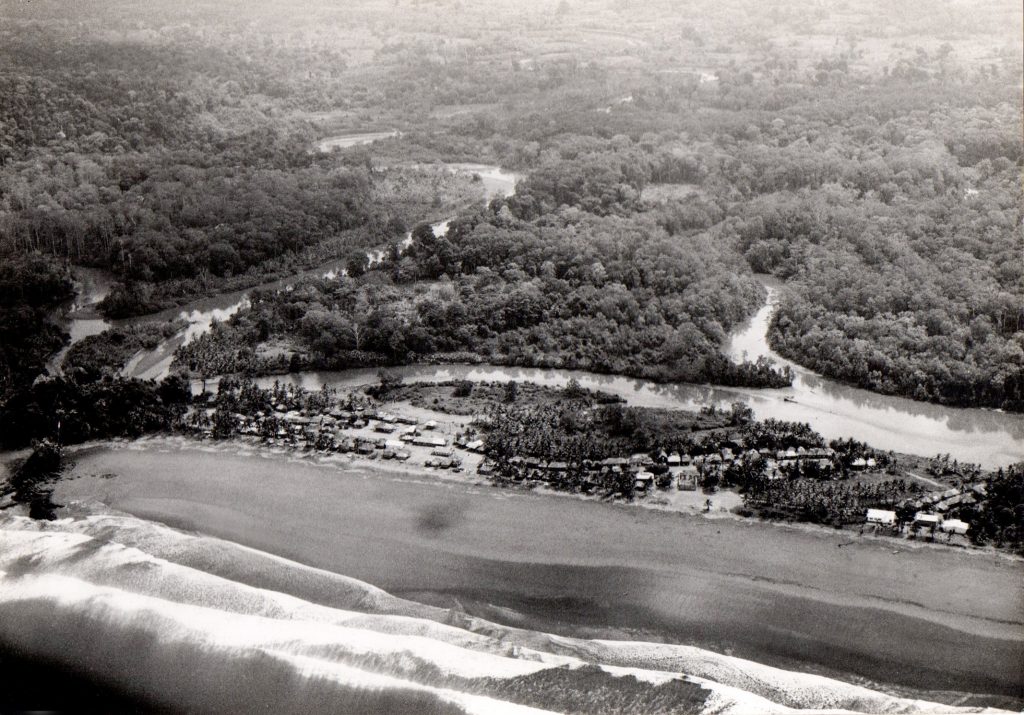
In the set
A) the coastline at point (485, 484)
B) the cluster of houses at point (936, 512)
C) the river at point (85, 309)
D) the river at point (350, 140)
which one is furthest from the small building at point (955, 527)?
the river at point (350, 140)

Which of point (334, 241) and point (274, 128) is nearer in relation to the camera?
point (334, 241)

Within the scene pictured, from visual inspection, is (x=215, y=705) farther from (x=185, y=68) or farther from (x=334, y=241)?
(x=185, y=68)

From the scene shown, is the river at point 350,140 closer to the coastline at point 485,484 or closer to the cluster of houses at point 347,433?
the cluster of houses at point 347,433

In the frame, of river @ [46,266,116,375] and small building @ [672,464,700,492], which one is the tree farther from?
river @ [46,266,116,375]

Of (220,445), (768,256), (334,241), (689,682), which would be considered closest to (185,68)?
(334,241)

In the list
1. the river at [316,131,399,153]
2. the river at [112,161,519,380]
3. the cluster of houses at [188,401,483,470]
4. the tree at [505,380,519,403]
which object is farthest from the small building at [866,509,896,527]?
the river at [316,131,399,153]

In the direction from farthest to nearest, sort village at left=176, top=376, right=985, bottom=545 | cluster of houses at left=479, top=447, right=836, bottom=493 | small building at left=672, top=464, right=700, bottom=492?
cluster of houses at left=479, top=447, right=836, bottom=493
small building at left=672, top=464, right=700, bottom=492
village at left=176, top=376, right=985, bottom=545
